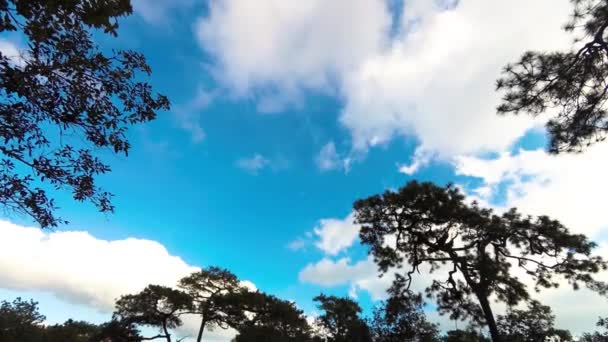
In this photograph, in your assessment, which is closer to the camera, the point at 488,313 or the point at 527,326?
the point at 488,313

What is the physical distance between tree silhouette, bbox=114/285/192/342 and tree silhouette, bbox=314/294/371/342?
39.3 ft

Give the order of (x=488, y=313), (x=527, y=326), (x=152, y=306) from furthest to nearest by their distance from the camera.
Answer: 1. (x=152, y=306)
2. (x=527, y=326)
3. (x=488, y=313)

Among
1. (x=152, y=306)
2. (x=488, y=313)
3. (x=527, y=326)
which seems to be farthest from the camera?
(x=152, y=306)

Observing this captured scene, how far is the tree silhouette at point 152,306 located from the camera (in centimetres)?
3084

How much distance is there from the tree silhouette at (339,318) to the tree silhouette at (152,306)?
11976 millimetres

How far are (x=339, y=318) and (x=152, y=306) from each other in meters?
16.2

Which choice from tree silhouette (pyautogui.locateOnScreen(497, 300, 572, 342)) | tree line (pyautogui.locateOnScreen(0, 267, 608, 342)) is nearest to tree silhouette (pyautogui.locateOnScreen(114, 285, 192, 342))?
tree line (pyautogui.locateOnScreen(0, 267, 608, 342))

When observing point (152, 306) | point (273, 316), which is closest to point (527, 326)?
point (273, 316)

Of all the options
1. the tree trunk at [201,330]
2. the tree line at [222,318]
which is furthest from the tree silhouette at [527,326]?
the tree trunk at [201,330]

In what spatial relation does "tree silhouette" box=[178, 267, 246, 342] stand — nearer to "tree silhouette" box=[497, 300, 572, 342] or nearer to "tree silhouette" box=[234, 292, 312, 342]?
"tree silhouette" box=[234, 292, 312, 342]

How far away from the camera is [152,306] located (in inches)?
1224

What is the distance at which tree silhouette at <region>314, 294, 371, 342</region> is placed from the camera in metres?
27.1

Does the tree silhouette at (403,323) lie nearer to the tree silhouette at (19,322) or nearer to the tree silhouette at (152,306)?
the tree silhouette at (152,306)

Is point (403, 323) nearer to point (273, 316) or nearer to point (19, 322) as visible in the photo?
point (273, 316)
